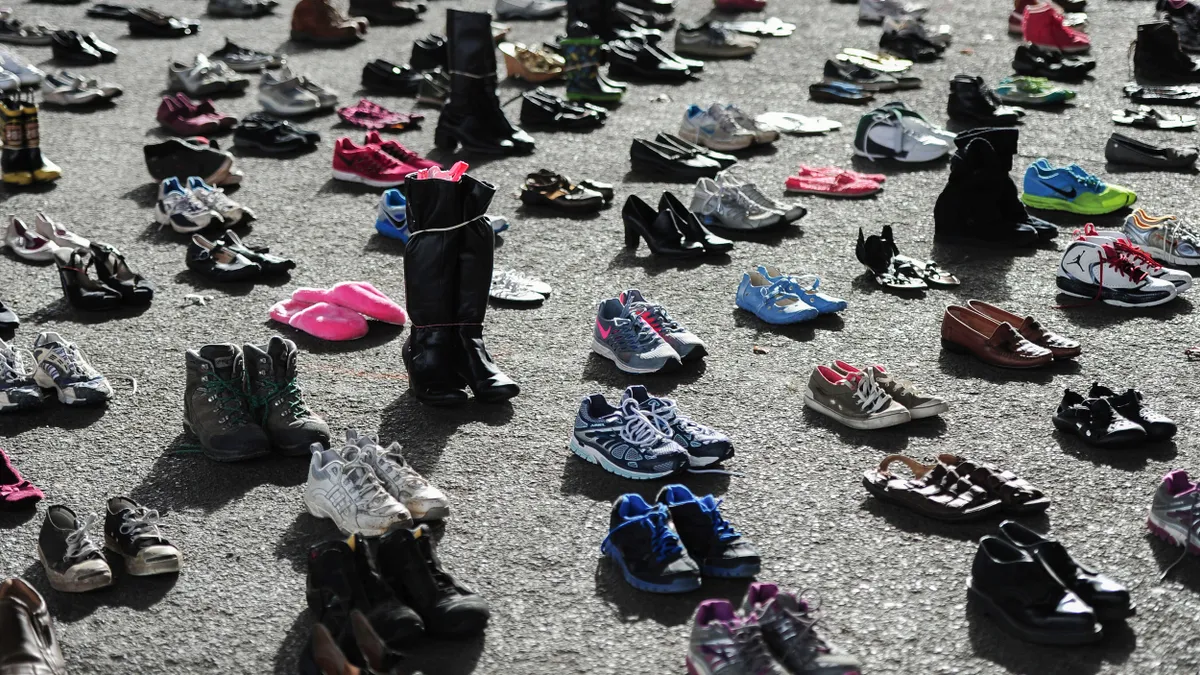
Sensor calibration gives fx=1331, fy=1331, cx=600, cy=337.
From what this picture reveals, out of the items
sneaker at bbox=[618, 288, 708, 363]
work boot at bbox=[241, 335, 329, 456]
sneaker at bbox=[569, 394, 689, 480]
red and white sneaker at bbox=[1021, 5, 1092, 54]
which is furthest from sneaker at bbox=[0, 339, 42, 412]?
red and white sneaker at bbox=[1021, 5, 1092, 54]

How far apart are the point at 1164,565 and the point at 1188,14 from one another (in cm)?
865

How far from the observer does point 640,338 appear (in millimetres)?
5492

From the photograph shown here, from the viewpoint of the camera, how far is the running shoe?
730cm

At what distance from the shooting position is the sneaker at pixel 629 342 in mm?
5414

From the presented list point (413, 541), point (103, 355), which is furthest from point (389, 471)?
point (103, 355)

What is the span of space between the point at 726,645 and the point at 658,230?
12.2 feet

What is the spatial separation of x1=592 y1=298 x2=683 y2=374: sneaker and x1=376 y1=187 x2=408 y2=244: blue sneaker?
1.84 meters

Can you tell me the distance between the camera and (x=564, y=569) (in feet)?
13.3

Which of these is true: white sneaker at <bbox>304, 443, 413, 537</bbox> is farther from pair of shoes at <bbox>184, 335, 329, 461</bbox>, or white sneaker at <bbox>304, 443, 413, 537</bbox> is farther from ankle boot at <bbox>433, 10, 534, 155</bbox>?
ankle boot at <bbox>433, 10, 534, 155</bbox>

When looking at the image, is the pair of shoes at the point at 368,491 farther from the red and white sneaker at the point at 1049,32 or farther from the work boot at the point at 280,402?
the red and white sneaker at the point at 1049,32

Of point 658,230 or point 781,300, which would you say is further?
point 658,230

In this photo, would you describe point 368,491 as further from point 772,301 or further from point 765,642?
point 772,301

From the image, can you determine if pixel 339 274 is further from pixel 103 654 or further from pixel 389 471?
pixel 103 654

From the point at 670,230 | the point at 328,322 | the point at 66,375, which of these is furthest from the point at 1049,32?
the point at 66,375
